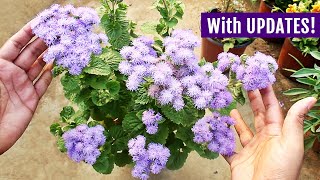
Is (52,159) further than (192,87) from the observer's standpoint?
Yes

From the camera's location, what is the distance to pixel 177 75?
4.56 feet

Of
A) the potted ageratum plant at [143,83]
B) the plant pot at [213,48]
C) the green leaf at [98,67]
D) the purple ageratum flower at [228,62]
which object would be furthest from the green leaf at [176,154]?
the plant pot at [213,48]

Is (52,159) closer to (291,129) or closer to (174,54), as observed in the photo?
(174,54)

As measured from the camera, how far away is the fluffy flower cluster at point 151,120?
1.38m

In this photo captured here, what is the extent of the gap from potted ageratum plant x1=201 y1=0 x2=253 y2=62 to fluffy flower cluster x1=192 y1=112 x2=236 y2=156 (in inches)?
38.2

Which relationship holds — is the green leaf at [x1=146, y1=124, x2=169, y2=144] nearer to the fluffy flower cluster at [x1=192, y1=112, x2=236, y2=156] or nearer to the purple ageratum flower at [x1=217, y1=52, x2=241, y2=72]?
the fluffy flower cluster at [x1=192, y1=112, x2=236, y2=156]

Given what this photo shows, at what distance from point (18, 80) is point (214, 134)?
2.61ft

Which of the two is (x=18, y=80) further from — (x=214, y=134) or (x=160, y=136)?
(x=214, y=134)

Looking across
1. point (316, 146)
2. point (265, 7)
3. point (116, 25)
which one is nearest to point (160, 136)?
point (116, 25)

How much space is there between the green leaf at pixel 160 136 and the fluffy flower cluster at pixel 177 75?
0.19m

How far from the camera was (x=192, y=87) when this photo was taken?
1344 millimetres

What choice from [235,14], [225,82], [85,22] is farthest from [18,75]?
[235,14]

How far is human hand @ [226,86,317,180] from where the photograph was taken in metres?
1.38

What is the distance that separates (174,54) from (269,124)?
502 mm
